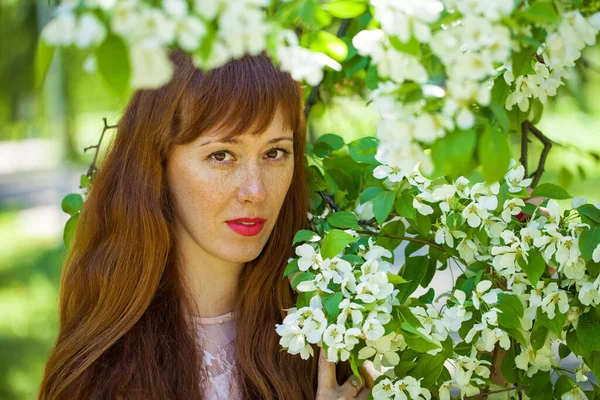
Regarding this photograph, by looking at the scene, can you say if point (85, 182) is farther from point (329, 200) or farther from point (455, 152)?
point (455, 152)

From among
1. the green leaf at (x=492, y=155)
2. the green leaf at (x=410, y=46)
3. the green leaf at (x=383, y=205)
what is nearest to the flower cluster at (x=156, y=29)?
the green leaf at (x=410, y=46)

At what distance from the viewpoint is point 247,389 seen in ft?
6.36

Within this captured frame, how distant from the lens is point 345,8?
1.08m

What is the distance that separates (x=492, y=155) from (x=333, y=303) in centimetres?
57

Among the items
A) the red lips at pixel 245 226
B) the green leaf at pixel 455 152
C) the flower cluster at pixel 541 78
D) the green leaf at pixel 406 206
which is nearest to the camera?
the green leaf at pixel 455 152

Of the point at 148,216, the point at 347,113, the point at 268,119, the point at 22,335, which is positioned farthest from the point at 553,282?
the point at 22,335

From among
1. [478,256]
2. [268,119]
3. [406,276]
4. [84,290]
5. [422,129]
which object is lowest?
[84,290]

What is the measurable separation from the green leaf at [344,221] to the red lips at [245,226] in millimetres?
190

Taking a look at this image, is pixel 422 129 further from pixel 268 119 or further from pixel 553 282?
pixel 268 119

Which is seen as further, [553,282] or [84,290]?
[84,290]

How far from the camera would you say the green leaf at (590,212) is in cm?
146

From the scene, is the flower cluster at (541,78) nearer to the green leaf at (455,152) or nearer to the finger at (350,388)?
the green leaf at (455,152)

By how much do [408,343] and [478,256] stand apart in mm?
246

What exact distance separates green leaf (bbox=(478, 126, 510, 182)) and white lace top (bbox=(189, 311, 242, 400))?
121cm
